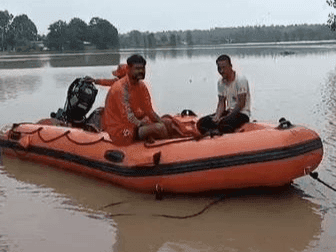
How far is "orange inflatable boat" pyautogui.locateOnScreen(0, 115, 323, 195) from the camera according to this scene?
15.9 ft

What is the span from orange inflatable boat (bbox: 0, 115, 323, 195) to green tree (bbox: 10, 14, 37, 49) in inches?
3339

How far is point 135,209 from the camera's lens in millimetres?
5078

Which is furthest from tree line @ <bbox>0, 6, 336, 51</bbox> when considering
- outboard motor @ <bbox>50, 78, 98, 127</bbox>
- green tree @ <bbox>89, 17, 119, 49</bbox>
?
outboard motor @ <bbox>50, 78, 98, 127</bbox>

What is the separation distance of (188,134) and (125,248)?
2261 millimetres

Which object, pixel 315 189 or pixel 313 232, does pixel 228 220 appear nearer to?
pixel 313 232

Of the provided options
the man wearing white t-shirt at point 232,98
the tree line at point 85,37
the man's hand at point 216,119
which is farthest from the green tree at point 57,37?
the man wearing white t-shirt at point 232,98

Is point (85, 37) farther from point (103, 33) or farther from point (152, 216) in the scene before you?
point (152, 216)

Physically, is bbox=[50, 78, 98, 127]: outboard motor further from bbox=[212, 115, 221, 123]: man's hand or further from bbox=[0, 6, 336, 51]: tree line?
bbox=[0, 6, 336, 51]: tree line

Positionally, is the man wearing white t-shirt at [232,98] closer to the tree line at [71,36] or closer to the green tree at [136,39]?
the tree line at [71,36]

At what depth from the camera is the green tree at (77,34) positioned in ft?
249

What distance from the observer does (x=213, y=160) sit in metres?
4.96

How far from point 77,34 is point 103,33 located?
449 centimetres

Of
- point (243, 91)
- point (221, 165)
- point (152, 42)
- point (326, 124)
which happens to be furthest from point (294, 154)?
point (152, 42)

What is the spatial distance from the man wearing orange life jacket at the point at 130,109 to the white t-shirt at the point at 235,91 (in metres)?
0.86
